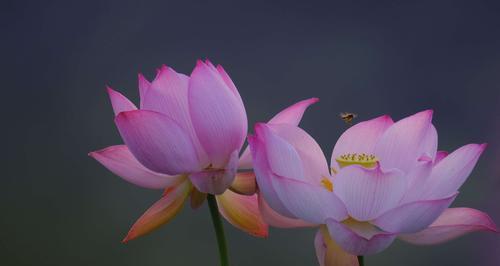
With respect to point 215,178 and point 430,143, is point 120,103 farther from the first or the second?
point 430,143

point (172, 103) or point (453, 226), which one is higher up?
point (172, 103)

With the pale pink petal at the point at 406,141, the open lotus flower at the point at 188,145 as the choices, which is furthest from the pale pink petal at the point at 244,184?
the pale pink petal at the point at 406,141

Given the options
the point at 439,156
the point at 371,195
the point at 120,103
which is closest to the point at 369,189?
the point at 371,195

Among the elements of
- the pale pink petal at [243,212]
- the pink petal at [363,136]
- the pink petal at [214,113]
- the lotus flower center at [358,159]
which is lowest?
the pale pink petal at [243,212]

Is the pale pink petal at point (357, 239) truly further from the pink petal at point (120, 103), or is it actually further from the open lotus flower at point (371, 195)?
the pink petal at point (120, 103)

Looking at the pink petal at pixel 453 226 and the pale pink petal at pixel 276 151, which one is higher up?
the pale pink petal at pixel 276 151

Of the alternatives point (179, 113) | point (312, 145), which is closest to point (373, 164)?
point (312, 145)

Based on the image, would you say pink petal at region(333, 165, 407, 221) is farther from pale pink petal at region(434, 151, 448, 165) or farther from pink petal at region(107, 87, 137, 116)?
pink petal at region(107, 87, 137, 116)
